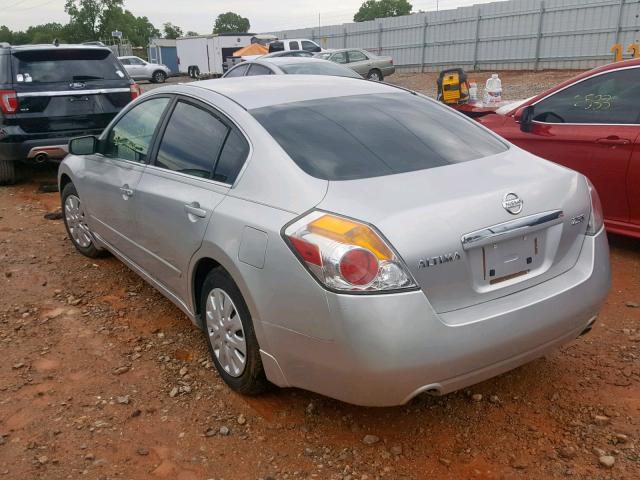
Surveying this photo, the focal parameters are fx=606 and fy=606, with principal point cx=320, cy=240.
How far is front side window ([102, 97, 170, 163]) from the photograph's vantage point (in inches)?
154

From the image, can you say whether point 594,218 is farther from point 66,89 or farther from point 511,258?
point 66,89

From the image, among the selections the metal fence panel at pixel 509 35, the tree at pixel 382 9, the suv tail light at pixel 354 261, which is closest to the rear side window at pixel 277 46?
the metal fence panel at pixel 509 35

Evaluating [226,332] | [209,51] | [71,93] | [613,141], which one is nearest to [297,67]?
[71,93]

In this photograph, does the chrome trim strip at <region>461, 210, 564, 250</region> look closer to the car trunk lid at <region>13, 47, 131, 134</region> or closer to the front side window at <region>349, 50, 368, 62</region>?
the car trunk lid at <region>13, 47, 131, 134</region>

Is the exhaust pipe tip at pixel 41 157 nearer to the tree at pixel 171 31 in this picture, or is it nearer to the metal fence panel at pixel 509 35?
the metal fence panel at pixel 509 35

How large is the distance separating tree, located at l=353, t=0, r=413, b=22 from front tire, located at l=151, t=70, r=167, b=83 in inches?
2867

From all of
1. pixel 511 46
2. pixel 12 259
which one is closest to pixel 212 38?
pixel 511 46

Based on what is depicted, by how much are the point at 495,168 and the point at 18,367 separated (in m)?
2.89

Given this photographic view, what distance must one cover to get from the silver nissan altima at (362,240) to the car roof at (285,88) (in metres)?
0.02

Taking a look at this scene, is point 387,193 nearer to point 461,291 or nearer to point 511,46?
point 461,291

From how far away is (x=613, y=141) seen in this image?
4688mm

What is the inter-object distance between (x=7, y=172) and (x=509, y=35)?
2314cm

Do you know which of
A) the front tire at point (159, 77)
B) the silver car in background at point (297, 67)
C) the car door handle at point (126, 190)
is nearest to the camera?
the car door handle at point (126, 190)

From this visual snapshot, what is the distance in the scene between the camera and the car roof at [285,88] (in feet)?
10.9
